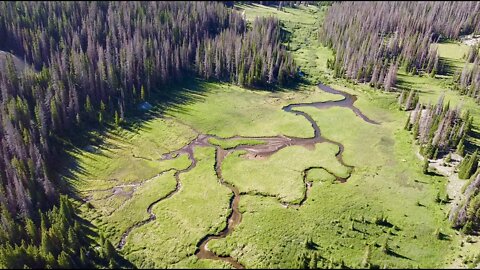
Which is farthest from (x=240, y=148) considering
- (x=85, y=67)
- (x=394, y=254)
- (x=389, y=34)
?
(x=389, y=34)

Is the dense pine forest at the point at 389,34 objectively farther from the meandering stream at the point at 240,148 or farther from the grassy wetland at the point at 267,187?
the grassy wetland at the point at 267,187

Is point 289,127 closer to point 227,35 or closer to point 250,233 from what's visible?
A: point 250,233

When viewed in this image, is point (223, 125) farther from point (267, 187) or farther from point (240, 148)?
point (267, 187)

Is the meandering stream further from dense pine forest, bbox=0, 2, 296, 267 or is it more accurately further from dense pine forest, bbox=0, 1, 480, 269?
dense pine forest, bbox=0, 2, 296, 267

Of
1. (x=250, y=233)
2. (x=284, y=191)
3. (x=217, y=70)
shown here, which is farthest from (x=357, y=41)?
(x=250, y=233)

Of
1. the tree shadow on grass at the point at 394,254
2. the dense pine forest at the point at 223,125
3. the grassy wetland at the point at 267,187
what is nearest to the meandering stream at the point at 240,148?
the grassy wetland at the point at 267,187
